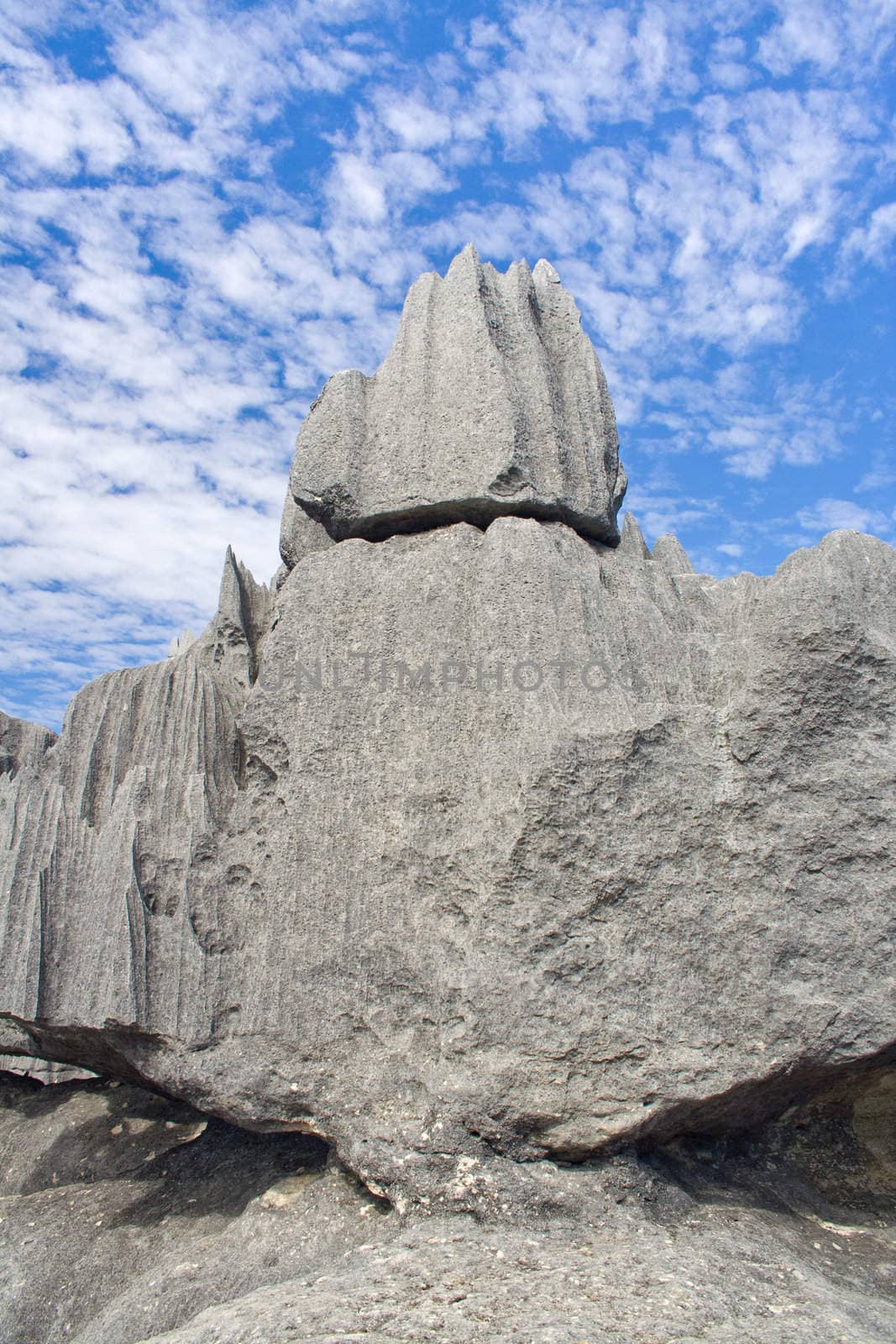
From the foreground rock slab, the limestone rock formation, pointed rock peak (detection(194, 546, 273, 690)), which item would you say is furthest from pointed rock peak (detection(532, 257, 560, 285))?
pointed rock peak (detection(194, 546, 273, 690))

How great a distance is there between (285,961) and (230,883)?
44 centimetres

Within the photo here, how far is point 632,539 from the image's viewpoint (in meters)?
6.52

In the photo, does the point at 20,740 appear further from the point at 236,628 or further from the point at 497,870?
the point at 497,870

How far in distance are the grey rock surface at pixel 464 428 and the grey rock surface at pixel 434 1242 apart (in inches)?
108

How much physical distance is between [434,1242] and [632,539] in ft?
15.4

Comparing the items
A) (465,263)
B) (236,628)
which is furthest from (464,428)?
(236,628)

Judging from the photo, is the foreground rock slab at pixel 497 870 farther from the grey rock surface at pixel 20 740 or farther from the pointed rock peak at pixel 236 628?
the grey rock surface at pixel 20 740

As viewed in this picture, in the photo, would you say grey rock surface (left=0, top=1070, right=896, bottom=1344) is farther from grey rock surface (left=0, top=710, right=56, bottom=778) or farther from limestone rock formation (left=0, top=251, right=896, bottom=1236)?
grey rock surface (left=0, top=710, right=56, bottom=778)

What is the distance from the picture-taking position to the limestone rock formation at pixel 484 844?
3.35 metres

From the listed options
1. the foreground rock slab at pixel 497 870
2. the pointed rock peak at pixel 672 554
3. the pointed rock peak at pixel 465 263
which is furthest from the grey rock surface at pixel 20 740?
the pointed rock peak at pixel 672 554

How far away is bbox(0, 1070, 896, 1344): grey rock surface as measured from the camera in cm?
254

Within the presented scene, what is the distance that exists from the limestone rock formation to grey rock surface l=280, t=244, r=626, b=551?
0.07 ft

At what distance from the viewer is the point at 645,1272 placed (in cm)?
275

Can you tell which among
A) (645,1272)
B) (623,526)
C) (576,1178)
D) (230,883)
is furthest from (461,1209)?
(623,526)
